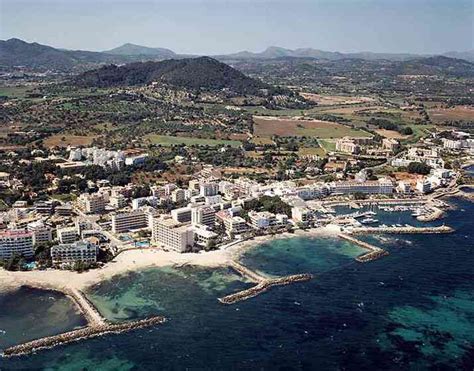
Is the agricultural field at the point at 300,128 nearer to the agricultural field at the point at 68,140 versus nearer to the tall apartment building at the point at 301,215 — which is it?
the agricultural field at the point at 68,140

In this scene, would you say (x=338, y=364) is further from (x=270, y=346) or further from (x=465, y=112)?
(x=465, y=112)

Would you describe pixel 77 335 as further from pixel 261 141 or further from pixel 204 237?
pixel 261 141

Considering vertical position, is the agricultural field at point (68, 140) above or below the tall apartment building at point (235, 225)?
above

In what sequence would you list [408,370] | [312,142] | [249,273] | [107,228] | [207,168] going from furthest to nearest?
[312,142] < [207,168] < [107,228] < [249,273] < [408,370]

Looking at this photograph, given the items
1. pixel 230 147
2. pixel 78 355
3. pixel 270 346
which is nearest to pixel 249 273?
pixel 270 346

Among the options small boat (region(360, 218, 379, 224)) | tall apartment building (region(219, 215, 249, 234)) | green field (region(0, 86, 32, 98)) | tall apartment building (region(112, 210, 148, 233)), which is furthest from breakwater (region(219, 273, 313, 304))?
green field (region(0, 86, 32, 98))

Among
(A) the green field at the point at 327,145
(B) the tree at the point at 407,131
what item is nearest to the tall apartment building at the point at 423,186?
(A) the green field at the point at 327,145

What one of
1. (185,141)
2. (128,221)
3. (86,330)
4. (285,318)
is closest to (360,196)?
(128,221)
